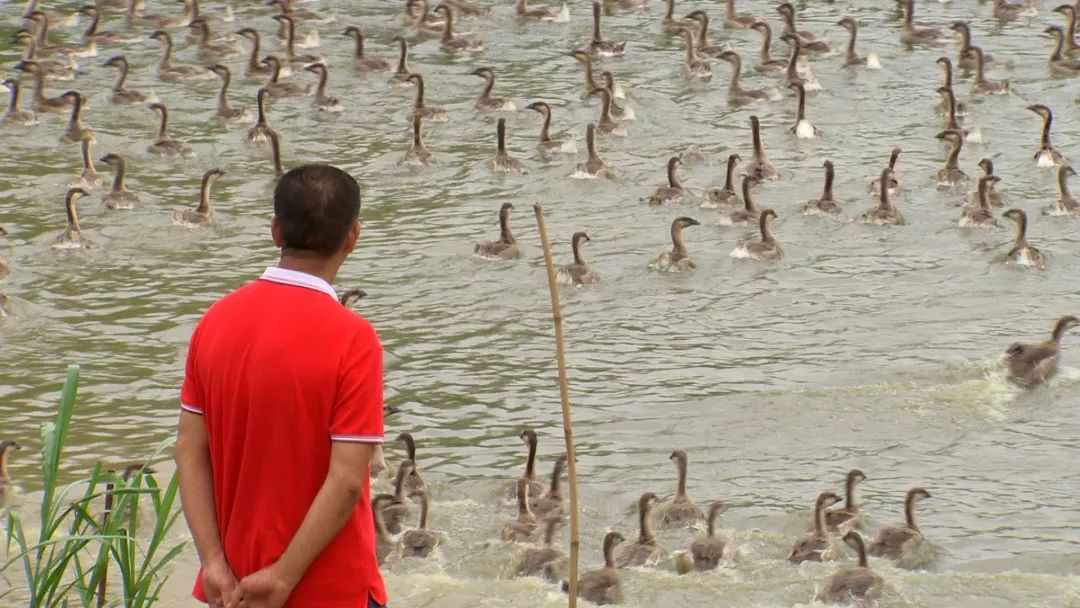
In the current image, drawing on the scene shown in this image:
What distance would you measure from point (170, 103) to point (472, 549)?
13.1 metres

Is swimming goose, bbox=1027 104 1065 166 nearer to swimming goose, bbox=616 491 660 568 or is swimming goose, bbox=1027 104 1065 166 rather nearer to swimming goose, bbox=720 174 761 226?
swimming goose, bbox=720 174 761 226

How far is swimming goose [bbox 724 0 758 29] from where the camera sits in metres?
26.5

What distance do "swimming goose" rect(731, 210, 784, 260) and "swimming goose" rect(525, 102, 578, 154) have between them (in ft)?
12.2

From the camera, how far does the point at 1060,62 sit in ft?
78.1

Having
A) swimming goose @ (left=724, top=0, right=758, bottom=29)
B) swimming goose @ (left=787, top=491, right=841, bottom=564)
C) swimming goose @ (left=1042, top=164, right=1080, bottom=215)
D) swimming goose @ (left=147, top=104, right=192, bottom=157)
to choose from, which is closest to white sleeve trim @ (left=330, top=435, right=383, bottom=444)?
swimming goose @ (left=787, top=491, right=841, bottom=564)

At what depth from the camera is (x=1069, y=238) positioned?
1808 centimetres

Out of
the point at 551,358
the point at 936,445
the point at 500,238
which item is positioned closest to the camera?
the point at 936,445

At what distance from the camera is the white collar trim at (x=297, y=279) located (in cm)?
530

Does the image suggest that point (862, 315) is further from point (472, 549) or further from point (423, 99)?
point (423, 99)

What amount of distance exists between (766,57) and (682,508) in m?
13.6

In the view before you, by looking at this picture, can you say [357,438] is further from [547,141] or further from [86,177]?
[547,141]

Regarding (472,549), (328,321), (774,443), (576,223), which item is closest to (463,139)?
(576,223)

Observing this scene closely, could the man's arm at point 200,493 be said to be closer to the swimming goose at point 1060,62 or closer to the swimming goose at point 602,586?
the swimming goose at point 602,586

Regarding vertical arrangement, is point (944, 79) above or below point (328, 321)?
below
